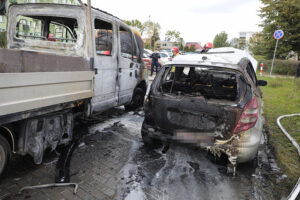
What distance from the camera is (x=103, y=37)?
371 centimetres

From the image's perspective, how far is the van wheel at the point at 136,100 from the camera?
5.38 meters

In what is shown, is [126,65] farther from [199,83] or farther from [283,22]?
[283,22]

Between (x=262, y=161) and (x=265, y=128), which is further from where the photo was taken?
(x=265, y=128)

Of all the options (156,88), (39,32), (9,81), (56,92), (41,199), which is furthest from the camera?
(39,32)

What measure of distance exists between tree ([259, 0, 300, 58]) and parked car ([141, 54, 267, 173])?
2272cm

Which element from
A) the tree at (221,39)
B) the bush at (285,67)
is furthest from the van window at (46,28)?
the tree at (221,39)

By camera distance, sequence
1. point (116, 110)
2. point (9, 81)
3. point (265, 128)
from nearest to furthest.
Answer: point (9, 81) < point (265, 128) < point (116, 110)

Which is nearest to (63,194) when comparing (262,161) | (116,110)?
(262,161)

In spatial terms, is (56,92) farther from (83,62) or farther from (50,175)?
(50,175)

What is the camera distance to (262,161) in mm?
3422

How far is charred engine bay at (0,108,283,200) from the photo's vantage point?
8.00 ft

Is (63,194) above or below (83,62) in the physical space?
below

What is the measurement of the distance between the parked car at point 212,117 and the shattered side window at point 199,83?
1.25 feet

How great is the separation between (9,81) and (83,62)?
3.88 feet
